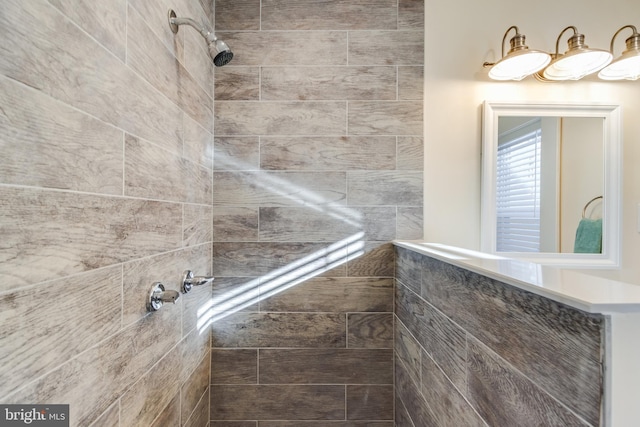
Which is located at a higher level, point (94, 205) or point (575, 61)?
point (575, 61)

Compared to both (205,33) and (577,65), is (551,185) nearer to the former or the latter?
(577,65)

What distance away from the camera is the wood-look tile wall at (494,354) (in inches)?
16.8

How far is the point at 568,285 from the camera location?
0.48 metres

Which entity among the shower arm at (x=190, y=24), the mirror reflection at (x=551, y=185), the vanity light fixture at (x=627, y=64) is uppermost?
the vanity light fixture at (x=627, y=64)

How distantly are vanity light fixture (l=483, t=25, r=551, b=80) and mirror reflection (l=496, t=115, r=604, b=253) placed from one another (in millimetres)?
230

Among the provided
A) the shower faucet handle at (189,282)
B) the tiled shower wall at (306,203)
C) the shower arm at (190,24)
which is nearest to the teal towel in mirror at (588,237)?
the tiled shower wall at (306,203)

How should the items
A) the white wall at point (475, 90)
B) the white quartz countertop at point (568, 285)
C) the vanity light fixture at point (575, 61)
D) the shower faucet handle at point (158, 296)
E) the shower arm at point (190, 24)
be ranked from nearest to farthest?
the white quartz countertop at point (568, 285) → the shower faucet handle at point (158, 296) → the shower arm at point (190, 24) → the vanity light fixture at point (575, 61) → the white wall at point (475, 90)

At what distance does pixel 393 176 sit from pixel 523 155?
2.03 ft

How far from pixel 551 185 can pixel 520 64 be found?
1.91 ft

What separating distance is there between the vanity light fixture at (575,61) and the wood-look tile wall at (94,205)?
1.61 metres

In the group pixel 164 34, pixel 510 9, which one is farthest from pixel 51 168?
pixel 510 9

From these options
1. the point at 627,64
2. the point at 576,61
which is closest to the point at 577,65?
the point at 576,61

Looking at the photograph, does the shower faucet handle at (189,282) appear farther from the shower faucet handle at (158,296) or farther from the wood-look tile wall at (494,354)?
the wood-look tile wall at (494,354)

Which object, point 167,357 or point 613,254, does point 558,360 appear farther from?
Result: point 613,254
